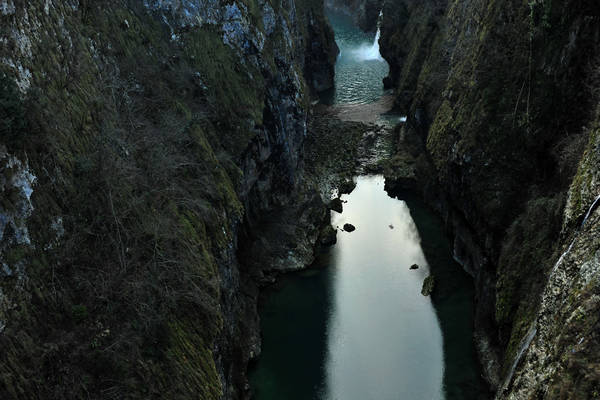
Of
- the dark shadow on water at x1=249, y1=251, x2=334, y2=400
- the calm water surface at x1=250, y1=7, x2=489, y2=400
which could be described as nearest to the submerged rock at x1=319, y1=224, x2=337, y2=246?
the calm water surface at x1=250, y1=7, x2=489, y2=400

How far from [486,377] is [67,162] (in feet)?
77.9

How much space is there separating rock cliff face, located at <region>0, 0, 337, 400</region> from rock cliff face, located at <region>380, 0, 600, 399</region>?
1282 cm

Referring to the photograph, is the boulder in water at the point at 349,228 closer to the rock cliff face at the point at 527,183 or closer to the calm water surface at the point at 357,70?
the rock cliff face at the point at 527,183

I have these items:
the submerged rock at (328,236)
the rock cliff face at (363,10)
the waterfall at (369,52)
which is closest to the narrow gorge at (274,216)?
the submerged rock at (328,236)

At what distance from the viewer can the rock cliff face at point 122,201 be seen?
15.3 metres

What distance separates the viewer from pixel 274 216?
40.2 metres

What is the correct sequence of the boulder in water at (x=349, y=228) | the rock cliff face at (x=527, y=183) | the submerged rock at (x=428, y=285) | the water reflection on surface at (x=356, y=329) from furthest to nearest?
the boulder in water at (x=349, y=228)
the submerged rock at (x=428, y=285)
the water reflection on surface at (x=356, y=329)
the rock cliff face at (x=527, y=183)

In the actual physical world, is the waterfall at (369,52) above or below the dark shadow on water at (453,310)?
above

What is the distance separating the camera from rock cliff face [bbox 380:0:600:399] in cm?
1501

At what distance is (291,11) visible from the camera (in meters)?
61.9

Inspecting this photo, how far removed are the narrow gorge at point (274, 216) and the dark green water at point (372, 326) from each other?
15cm

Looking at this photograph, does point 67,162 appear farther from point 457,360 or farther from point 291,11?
point 291,11

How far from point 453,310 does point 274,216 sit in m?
15.7

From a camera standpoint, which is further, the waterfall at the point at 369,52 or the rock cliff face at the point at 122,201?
the waterfall at the point at 369,52
